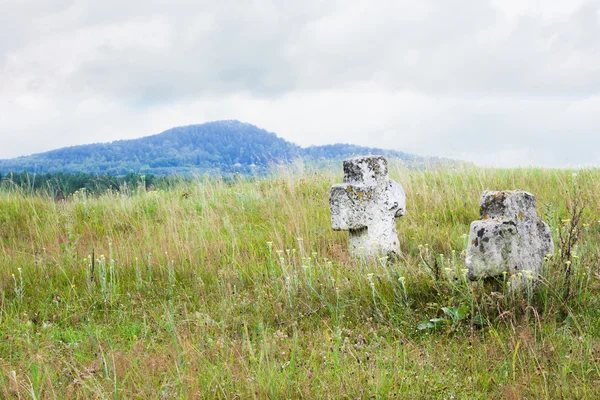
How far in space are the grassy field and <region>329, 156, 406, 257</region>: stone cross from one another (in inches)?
16.0

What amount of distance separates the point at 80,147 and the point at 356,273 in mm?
172412

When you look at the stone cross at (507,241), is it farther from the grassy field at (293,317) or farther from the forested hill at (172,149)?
the forested hill at (172,149)

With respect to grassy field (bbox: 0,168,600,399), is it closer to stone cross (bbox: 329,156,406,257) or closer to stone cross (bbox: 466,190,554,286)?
stone cross (bbox: 466,190,554,286)

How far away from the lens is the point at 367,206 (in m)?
5.93

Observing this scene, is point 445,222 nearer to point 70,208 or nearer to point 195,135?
point 70,208

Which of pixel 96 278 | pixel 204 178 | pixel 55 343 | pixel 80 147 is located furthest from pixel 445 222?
pixel 80 147

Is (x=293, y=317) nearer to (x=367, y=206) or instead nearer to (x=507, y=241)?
(x=507, y=241)

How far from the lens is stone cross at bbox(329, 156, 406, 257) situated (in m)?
5.91

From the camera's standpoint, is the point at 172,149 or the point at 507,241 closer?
the point at 507,241

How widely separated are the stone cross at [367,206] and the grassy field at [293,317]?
0.41m

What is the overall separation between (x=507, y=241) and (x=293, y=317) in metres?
1.85

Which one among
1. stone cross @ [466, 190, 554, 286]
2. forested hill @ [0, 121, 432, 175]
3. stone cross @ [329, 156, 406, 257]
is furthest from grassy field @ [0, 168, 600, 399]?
forested hill @ [0, 121, 432, 175]

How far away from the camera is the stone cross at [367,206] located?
591cm

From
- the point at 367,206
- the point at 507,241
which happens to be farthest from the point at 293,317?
the point at 367,206
